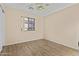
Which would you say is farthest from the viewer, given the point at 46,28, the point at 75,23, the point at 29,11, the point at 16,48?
the point at 75,23

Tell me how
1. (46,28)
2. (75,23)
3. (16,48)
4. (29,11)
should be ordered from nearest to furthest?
(29,11) < (16,48) < (46,28) < (75,23)

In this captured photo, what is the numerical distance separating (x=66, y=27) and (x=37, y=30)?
105 centimetres

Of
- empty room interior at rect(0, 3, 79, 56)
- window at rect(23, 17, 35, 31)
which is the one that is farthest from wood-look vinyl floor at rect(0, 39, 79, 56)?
window at rect(23, 17, 35, 31)

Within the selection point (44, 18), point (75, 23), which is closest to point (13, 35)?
point (44, 18)

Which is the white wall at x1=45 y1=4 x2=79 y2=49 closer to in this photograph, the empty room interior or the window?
the empty room interior

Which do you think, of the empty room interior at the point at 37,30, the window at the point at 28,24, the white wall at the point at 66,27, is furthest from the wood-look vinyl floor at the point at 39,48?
the window at the point at 28,24

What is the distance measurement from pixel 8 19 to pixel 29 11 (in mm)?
433

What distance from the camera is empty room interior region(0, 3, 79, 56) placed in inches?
76.0

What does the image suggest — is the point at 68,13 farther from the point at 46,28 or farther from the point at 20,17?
the point at 20,17

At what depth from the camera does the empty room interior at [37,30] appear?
1.93 metres

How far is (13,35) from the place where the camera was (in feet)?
6.83

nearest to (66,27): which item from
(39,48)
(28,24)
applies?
(39,48)

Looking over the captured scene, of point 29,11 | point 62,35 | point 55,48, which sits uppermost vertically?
point 29,11

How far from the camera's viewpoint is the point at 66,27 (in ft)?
9.59
